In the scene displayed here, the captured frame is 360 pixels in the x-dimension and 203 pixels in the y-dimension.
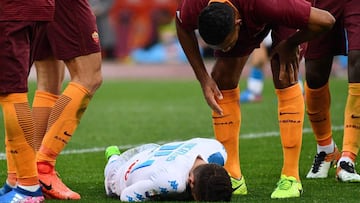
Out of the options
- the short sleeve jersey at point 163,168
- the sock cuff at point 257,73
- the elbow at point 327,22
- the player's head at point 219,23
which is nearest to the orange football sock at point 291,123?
the short sleeve jersey at point 163,168

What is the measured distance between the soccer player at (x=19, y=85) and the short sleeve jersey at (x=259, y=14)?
891mm

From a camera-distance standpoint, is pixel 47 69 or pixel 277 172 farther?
pixel 277 172

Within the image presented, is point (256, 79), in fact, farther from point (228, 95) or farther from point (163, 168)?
point (163, 168)

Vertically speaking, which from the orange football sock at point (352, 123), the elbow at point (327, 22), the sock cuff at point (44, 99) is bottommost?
the orange football sock at point (352, 123)

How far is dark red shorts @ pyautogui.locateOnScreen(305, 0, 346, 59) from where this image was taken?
7086mm

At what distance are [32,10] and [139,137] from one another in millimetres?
4724

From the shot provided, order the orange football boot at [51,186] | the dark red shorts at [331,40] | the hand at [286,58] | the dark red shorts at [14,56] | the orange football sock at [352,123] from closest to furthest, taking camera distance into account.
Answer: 1. the dark red shorts at [14,56]
2. the hand at [286,58]
3. the orange football boot at [51,186]
4. the orange football sock at [352,123]
5. the dark red shorts at [331,40]

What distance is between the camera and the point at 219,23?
5.59 metres

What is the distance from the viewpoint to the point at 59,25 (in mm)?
6316

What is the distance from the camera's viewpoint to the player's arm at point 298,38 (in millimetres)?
5718

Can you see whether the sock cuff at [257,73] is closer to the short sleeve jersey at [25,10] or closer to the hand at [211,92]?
the hand at [211,92]

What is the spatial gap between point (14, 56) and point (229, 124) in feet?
5.98

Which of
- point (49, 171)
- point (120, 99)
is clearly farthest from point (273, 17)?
point (120, 99)

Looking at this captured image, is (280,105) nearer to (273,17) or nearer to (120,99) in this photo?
(273,17)
